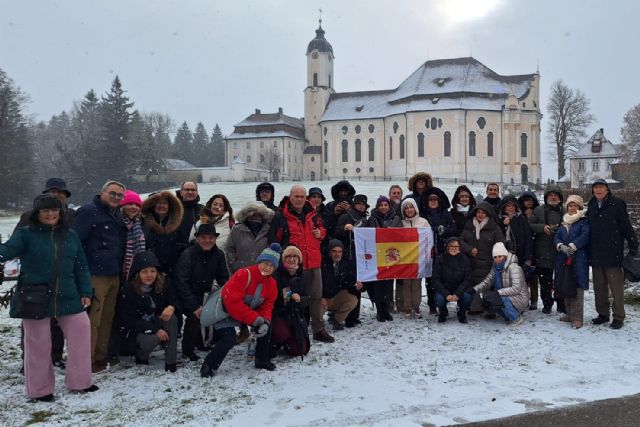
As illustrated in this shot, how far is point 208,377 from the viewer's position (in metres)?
5.74

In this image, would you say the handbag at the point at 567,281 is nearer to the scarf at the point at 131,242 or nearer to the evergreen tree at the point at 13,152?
the scarf at the point at 131,242

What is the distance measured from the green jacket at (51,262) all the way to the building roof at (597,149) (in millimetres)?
66239

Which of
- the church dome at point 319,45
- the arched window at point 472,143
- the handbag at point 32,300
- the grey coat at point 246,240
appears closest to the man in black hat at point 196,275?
the grey coat at point 246,240

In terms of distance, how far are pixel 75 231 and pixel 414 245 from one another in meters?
5.22

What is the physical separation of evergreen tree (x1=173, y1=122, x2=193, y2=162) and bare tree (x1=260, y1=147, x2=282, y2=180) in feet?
97.7

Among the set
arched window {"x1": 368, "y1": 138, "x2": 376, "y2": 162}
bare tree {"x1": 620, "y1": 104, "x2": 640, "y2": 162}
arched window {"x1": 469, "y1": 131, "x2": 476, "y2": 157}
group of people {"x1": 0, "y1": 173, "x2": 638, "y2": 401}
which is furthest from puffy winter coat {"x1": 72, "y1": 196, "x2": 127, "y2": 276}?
arched window {"x1": 368, "y1": 138, "x2": 376, "y2": 162}

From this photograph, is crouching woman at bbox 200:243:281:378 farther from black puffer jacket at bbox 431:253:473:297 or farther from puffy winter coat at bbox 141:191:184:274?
black puffer jacket at bbox 431:253:473:297

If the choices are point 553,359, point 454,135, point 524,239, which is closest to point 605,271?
point 524,239

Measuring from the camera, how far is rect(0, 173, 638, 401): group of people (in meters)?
5.23

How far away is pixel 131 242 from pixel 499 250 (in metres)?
5.36

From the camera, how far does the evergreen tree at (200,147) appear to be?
333 ft

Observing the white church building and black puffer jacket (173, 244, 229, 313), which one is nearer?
black puffer jacket (173, 244, 229, 313)

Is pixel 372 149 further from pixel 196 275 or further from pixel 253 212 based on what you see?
pixel 196 275

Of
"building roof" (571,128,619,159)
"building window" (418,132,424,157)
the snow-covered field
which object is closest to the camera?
the snow-covered field
